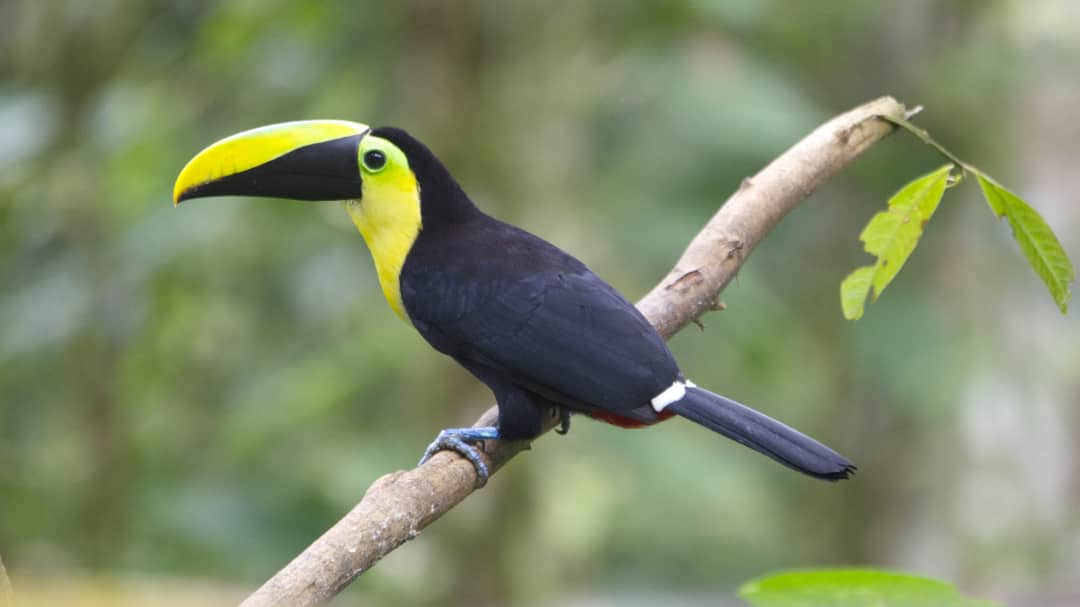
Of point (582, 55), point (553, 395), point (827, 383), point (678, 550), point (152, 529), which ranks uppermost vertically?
point (582, 55)

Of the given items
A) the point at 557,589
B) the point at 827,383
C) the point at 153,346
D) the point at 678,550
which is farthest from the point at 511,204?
the point at 678,550

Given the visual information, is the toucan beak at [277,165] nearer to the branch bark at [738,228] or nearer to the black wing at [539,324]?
the black wing at [539,324]

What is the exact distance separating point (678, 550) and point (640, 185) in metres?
1.81

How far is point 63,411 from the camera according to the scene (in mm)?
3703

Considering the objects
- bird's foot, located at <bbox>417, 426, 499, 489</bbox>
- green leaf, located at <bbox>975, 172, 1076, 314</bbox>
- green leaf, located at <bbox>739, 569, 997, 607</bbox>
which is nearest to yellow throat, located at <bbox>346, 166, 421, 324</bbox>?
bird's foot, located at <bbox>417, 426, 499, 489</bbox>

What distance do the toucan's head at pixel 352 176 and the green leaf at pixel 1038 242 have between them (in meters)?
0.95

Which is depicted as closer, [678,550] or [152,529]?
[152,529]

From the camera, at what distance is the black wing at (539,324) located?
1.94 metres

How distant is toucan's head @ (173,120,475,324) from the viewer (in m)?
1.97

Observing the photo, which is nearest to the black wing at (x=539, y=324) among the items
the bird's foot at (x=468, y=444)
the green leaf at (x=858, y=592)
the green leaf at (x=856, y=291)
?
the bird's foot at (x=468, y=444)

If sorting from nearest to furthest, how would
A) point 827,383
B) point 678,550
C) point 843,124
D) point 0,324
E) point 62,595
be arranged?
point 62,595, point 843,124, point 0,324, point 827,383, point 678,550

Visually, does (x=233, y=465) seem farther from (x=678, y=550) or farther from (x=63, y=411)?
(x=678, y=550)

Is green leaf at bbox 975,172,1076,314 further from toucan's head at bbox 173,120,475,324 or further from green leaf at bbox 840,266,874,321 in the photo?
toucan's head at bbox 173,120,475,324

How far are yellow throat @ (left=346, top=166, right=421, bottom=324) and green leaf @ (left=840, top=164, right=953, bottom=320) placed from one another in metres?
0.77
